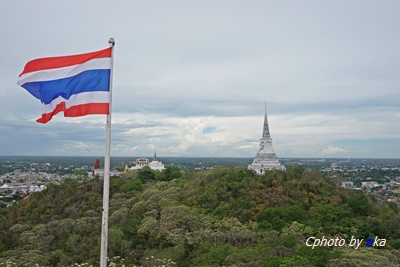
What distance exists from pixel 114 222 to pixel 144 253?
8.82 metres

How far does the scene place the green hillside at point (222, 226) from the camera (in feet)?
69.9

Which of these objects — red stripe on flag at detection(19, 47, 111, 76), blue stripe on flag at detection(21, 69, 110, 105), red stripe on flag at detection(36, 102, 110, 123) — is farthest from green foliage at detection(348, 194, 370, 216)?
red stripe on flag at detection(19, 47, 111, 76)

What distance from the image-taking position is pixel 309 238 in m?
24.3

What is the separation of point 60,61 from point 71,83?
0.67 metres

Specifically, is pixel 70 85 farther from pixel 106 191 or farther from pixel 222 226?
pixel 222 226

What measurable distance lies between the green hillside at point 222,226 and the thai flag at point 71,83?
41.6 ft

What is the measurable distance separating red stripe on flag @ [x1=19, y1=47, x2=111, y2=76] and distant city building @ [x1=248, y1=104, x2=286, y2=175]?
4127 centimetres

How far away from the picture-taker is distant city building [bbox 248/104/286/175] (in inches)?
1955

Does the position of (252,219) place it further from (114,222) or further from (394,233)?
(114,222)

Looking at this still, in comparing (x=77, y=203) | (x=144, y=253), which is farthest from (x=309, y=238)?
(x=77, y=203)

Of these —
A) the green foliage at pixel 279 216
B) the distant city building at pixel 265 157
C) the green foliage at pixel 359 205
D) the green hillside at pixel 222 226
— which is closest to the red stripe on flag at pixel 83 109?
the green hillside at pixel 222 226

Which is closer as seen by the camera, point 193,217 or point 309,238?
point 309,238

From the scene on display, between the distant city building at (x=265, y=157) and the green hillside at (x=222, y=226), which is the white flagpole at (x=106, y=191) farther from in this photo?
the distant city building at (x=265, y=157)

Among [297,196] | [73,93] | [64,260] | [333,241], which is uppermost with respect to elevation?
[73,93]
